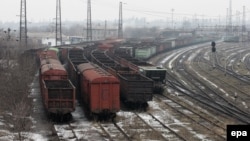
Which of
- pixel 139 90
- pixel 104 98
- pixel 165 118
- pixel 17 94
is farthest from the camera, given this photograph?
pixel 17 94

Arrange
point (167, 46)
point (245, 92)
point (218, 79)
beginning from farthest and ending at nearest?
point (167, 46)
point (218, 79)
point (245, 92)

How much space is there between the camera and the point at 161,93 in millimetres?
34062

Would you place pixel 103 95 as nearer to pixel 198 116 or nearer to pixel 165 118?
pixel 165 118

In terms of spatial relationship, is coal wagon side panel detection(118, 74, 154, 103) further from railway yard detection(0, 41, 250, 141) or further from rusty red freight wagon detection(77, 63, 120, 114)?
rusty red freight wagon detection(77, 63, 120, 114)

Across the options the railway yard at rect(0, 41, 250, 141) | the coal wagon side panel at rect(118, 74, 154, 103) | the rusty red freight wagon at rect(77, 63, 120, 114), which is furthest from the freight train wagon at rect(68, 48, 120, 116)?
the coal wagon side panel at rect(118, 74, 154, 103)

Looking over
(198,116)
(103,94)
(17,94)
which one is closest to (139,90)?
(103,94)

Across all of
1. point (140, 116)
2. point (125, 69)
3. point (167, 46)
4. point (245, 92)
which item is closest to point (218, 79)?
point (245, 92)

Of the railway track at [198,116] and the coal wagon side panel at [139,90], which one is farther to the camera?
the coal wagon side panel at [139,90]

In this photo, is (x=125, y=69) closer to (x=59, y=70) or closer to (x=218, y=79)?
(x=59, y=70)

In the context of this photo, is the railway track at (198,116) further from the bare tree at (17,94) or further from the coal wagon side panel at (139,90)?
the bare tree at (17,94)

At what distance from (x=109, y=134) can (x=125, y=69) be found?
12082 millimetres

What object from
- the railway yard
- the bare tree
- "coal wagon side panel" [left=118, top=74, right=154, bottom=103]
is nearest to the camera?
the railway yard

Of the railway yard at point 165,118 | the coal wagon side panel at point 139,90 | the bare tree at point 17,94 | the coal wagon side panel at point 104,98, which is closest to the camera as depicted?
the railway yard at point 165,118

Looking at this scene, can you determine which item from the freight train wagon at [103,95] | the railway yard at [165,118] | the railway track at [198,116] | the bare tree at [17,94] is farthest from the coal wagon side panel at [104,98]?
the railway track at [198,116]
